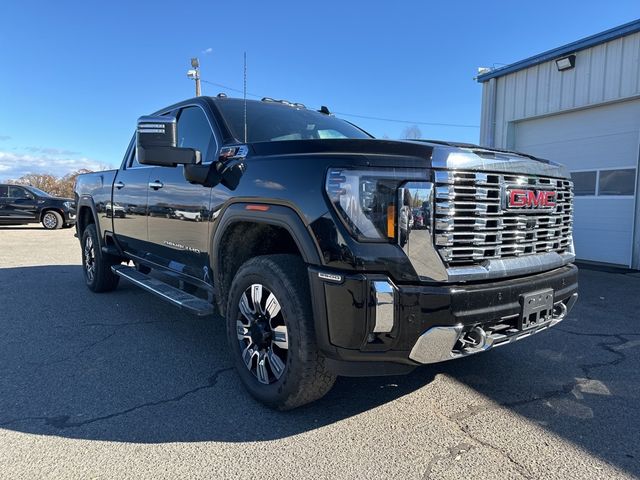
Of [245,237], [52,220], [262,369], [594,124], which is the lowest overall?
[262,369]

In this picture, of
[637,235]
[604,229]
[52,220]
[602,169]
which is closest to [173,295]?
[637,235]

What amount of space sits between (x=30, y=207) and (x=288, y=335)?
18836 mm

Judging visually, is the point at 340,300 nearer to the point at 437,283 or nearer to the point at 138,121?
the point at 437,283

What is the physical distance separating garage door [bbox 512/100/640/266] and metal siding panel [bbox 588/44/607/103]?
258 millimetres

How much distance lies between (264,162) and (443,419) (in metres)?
1.89

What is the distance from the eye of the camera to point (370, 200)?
2.41m

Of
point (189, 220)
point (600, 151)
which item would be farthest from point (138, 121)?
point (600, 151)

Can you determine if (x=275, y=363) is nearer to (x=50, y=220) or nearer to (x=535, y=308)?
(x=535, y=308)

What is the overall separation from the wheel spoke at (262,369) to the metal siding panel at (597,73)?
8.65 meters

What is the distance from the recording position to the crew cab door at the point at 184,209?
3.65 m

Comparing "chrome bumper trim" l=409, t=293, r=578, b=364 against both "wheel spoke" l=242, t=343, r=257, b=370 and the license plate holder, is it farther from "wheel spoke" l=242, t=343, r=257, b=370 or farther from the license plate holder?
"wheel spoke" l=242, t=343, r=257, b=370

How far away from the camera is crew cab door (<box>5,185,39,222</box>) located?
18.0 metres

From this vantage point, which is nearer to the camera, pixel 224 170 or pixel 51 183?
pixel 224 170

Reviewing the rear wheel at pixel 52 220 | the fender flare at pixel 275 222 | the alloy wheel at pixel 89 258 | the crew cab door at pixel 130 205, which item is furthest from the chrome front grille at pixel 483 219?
the rear wheel at pixel 52 220
